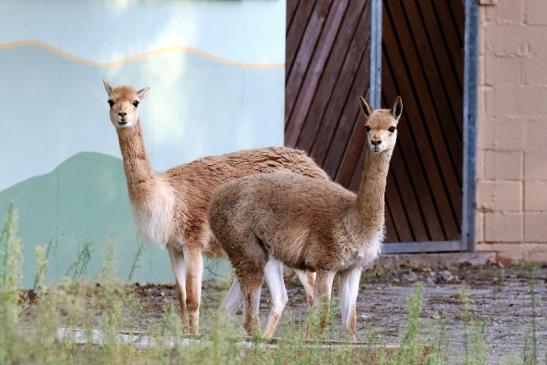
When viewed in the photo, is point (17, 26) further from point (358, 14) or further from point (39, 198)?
point (358, 14)

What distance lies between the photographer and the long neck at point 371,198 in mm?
7406

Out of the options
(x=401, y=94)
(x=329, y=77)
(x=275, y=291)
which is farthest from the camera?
(x=401, y=94)

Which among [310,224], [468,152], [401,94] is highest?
[401,94]

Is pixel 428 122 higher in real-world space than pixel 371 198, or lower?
higher

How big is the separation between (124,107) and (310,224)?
164 centimetres

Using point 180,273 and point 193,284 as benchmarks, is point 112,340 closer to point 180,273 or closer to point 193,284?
point 193,284

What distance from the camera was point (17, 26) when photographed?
10344 mm

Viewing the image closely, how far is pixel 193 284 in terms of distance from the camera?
8.62 metres

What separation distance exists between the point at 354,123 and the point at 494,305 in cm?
237

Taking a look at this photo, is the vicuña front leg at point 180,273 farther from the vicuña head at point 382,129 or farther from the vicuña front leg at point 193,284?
the vicuña head at point 382,129

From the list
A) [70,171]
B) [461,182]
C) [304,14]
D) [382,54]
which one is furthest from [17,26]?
[461,182]

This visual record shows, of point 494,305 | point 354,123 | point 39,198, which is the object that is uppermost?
point 354,123

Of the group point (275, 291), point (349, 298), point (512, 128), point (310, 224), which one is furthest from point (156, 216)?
point (512, 128)

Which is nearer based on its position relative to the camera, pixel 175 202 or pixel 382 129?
pixel 382 129
